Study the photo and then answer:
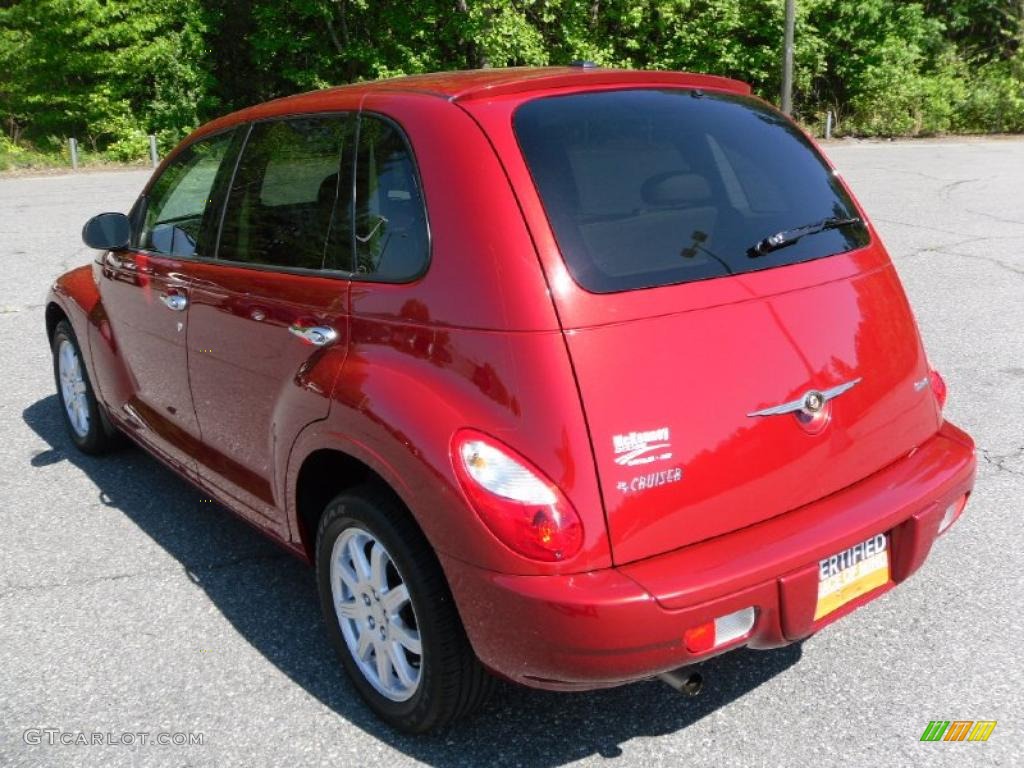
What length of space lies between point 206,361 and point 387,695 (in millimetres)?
1386

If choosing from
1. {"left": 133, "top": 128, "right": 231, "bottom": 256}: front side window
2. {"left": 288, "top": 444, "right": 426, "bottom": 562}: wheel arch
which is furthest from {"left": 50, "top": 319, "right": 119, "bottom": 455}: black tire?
{"left": 288, "top": 444, "right": 426, "bottom": 562}: wheel arch

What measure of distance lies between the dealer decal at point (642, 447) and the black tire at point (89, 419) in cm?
327

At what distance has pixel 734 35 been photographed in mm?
27781

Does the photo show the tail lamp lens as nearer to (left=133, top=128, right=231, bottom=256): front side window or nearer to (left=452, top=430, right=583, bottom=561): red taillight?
(left=452, top=430, right=583, bottom=561): red taillight

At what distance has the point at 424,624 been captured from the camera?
7.95 ft

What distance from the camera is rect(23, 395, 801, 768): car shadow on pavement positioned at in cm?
265

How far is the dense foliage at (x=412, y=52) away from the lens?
2567 cm

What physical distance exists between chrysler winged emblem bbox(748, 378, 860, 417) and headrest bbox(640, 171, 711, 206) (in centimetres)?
63

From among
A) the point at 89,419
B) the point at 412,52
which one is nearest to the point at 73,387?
the point at 89,419

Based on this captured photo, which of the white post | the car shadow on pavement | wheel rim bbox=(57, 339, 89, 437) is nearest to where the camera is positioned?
the car shadow on pavement

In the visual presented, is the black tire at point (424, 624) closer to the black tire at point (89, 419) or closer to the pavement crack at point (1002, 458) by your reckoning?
the black tire at point (89, 419)

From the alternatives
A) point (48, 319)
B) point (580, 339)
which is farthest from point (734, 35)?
point (580, 339)

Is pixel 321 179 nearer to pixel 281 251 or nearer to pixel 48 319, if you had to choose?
pixel 281 251

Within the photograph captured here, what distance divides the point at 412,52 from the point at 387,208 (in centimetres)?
2605
